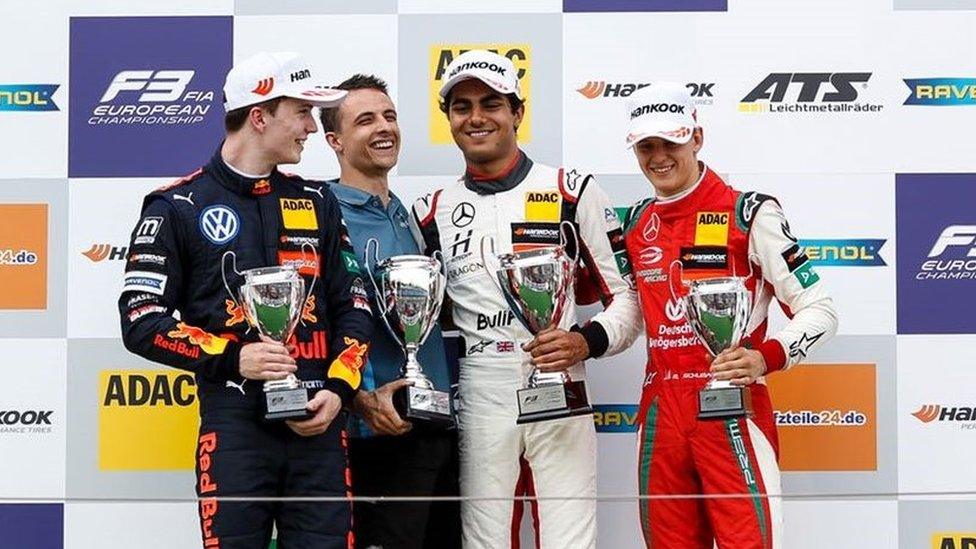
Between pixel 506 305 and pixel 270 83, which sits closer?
pixel 270 83

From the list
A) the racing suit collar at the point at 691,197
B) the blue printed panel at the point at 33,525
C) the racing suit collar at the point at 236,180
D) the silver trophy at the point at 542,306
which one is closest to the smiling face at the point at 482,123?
the silver trophy at the point at 542,306

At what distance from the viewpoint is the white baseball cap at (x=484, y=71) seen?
3240mm

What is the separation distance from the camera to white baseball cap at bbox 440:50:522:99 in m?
3.24

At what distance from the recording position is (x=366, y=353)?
117 inches

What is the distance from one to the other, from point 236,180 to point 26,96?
867 millimetres

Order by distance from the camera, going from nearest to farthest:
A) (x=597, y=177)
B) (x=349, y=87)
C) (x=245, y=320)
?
(x=245, y=320) → (x=349, y=87) → (x=597, y=177)

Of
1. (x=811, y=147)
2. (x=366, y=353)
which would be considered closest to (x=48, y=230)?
(x=366, y=353)

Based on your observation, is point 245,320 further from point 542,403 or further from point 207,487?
point 542,403

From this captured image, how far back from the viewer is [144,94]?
354 centimetres

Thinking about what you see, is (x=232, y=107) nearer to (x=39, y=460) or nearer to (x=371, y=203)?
(x=371, y=203)

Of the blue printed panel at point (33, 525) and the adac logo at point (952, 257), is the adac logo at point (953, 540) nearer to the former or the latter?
the adac logo at point (952, 257)

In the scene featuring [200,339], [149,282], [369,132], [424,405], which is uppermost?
[369,132]

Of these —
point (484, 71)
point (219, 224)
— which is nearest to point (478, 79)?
point (484, 71)

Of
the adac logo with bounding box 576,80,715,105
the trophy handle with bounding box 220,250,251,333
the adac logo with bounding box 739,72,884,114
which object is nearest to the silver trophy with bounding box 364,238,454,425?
the trophy handle with bounding box 220,250,251,333
